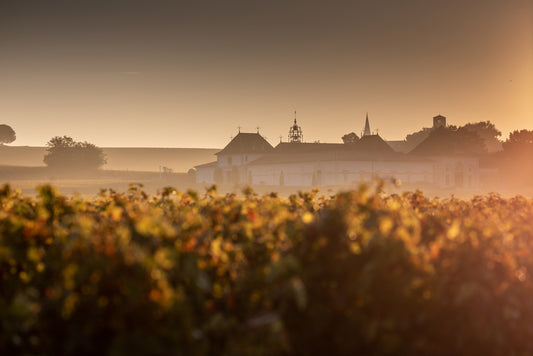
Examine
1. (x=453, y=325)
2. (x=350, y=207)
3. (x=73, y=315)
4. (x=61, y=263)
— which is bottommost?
(x=453, y=325)

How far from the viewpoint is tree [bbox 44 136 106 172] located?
118 meters

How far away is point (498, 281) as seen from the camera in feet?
18.3

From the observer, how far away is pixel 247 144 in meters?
101

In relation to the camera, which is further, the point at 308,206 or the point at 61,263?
the point at 308,206

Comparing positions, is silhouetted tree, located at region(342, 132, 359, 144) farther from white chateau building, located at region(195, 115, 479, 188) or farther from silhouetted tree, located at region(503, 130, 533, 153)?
silhouetted tree, located at region(503, 130, 533, 153)

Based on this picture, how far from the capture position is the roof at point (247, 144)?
99.9 m

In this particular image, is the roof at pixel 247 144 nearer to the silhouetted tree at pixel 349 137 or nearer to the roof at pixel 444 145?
the silhouetted tree at pixel 349 137

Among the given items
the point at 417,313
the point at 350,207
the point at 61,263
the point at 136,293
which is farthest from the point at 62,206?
the point at 417,313

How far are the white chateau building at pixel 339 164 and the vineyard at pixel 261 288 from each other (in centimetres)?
6562

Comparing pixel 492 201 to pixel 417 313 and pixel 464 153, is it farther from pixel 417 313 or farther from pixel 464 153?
pixel 464 153

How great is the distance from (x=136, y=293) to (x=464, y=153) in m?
91.3

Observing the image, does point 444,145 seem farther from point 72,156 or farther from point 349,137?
point 72,156

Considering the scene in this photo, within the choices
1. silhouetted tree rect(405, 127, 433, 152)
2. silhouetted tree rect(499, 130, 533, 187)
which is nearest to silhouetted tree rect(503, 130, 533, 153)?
silhouetted tree rect(499, 130, 533, 187)

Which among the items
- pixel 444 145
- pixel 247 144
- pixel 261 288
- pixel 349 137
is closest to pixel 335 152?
pixel 444 145
